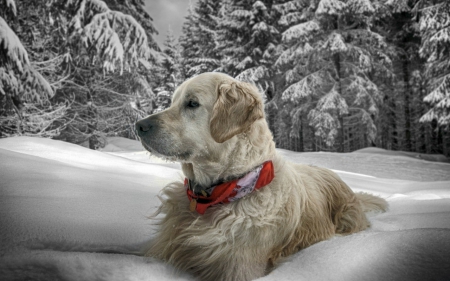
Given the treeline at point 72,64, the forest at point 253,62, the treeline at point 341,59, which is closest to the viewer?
the treeline at point 72,64

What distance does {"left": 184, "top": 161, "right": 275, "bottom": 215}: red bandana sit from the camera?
174cm

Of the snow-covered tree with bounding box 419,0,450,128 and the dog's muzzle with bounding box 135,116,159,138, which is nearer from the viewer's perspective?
the dog's muzzle with bounding box 135,116,159,138

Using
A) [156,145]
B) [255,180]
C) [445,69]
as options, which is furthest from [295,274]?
[445,69]

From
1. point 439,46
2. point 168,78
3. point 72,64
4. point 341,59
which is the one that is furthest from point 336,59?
point 168,78

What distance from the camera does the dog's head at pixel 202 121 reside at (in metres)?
1.84

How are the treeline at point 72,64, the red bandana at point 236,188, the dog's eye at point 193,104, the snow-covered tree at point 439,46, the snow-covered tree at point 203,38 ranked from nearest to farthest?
the red bandana at point 236,188 → the dog's eye at point 193,104 → the treeline at point 72,64 → the snow-covered tree at point 439,46 → the snow-covered tree at point 203,38

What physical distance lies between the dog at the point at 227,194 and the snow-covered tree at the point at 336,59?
483 inches

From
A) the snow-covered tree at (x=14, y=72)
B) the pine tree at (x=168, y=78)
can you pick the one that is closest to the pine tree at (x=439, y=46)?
the snow-covered tree at (x=14, y=72)

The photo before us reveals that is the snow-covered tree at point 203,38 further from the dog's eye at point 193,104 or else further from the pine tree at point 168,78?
the dog's eye at point 193,104

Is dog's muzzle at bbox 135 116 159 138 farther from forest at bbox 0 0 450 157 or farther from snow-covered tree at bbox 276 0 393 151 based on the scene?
snow-covered tree at bbox 276 0 393 151

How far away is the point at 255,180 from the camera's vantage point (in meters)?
1.76

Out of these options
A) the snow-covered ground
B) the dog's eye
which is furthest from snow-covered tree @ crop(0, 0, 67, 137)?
the dog's eye

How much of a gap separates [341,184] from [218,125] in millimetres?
1411

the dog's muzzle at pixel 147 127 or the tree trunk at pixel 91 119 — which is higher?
the tree trunk at pixel 91 119
